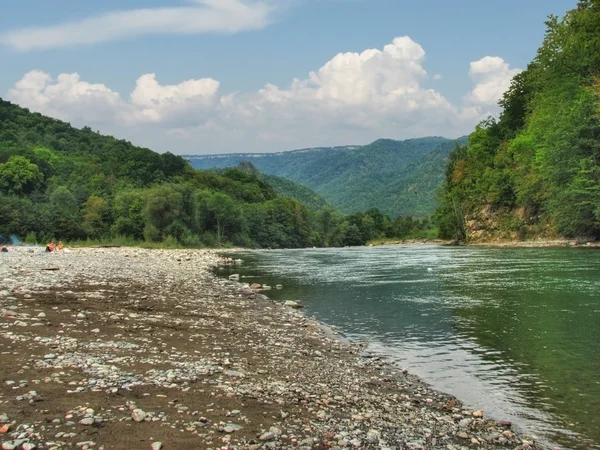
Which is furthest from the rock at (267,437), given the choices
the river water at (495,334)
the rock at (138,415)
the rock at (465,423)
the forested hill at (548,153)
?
the forested hill at (548,153)

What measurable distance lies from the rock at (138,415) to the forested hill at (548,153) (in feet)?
185

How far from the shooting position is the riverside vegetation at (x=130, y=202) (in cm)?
9925

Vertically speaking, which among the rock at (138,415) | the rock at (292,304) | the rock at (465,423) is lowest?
the rock at (292,304)

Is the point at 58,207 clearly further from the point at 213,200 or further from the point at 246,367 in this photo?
the point at 246,367

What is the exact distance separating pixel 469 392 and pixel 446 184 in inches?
4589

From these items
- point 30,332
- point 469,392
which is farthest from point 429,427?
point 30,332

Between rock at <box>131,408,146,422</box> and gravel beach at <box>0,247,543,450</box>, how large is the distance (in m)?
0.02

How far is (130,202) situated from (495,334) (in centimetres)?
10273

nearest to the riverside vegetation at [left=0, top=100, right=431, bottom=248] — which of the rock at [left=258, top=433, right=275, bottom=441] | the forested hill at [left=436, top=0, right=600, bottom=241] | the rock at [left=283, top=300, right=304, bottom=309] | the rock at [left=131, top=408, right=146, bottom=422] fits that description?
the forested hill at [left=436, top=0, right=600, bottom=241]

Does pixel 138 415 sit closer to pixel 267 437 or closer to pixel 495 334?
pixel 267 437

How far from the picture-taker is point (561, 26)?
6675 cm

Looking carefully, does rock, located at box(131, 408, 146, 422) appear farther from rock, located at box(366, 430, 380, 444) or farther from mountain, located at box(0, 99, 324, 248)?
mountain, located at box(0, 99, 324, 248)

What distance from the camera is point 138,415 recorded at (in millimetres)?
6875

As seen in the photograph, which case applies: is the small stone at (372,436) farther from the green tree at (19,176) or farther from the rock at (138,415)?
the green tree at (19,176)
